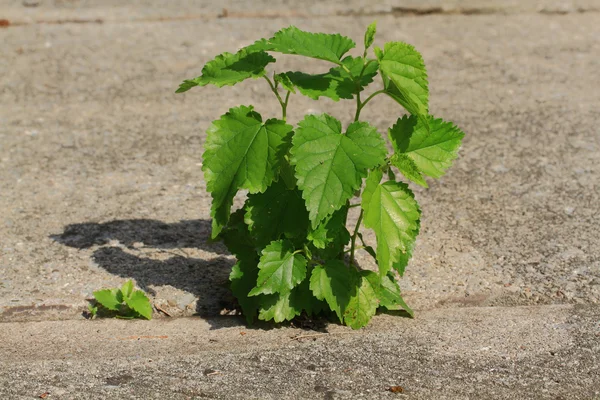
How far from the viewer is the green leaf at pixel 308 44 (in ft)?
7.92

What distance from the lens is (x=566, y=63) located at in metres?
5.04

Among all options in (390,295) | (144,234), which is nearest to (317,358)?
(390,295)

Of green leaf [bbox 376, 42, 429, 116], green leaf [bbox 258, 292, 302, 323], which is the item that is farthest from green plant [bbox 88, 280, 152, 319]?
green leaf [bbox 376, 42, 429, 116]

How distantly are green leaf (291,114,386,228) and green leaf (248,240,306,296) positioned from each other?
0.88ft

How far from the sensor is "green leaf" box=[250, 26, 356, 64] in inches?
95.0

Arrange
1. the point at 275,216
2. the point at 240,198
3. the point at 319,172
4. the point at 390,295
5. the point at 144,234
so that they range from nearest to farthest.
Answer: the point at 319,172 < the point at 275,216 < the point at 390,295 < the point at 144,234 < the point at 240,198

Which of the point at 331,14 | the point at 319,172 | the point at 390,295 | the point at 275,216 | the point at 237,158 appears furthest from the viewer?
the point at 331,14

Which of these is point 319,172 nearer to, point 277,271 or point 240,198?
point 277,271

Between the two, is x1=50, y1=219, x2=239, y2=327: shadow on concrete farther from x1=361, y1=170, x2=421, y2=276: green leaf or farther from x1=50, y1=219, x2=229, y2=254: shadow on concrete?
x1=361, y1=170, x2=421, y2=276: green leaf

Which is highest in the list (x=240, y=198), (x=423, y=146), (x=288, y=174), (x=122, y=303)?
(x=423, y=146)

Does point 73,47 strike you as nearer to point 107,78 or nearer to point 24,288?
point 107,78

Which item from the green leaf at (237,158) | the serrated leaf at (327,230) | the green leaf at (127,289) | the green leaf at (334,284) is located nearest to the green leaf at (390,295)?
the green leaf at (334,284)

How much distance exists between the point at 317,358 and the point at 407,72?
34.6 inches

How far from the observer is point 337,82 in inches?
100
